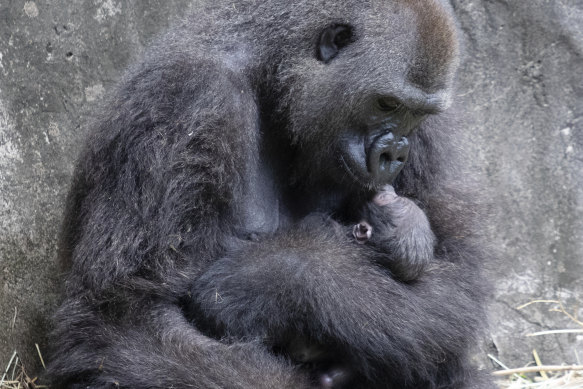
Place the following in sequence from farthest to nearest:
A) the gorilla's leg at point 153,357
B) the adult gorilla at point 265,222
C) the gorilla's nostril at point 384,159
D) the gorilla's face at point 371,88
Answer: the gorilla's nostril at point 384,159
the gorilla's face at point 371,88
the adult gorilla at point 265,222
the gorilla's leg at point 153,357

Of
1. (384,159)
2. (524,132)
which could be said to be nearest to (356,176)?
(384,159)

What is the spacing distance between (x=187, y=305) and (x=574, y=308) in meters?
3.15

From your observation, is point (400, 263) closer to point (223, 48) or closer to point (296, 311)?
point (296, 311)

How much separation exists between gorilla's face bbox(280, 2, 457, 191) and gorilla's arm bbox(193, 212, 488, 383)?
0.43 metres

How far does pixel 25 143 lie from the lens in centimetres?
416

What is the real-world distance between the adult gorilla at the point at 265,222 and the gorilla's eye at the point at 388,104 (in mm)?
28

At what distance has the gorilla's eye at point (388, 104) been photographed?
3.65 meters

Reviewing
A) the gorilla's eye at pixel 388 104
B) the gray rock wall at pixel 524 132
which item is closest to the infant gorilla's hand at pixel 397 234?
the gorilla's eye at pixel 388 104

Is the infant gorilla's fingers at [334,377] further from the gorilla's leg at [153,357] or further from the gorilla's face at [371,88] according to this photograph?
the gorilla's face at [371,88]

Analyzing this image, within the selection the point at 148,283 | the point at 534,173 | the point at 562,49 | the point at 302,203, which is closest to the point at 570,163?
the point at 534,173

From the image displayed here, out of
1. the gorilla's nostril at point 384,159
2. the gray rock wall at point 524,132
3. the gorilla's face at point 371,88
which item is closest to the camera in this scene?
the gorilla's face at point 371,88

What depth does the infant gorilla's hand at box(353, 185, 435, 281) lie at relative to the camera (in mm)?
3670

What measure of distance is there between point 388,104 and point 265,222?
2.77 feet

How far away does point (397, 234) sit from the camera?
12.0 feet
